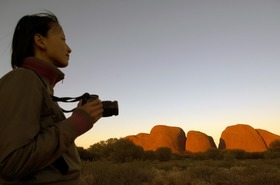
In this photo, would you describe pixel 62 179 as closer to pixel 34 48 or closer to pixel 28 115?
pixel 28 115

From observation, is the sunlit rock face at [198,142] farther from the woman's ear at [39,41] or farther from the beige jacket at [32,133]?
the beige jacket at [32,133]

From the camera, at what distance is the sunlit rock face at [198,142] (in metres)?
66.1

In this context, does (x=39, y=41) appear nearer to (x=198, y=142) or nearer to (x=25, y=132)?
(x=25, y=132)

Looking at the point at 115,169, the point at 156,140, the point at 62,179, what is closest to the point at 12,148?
the point at 62,179

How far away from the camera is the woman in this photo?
3.69 ft

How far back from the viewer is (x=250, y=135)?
6625 centimetres

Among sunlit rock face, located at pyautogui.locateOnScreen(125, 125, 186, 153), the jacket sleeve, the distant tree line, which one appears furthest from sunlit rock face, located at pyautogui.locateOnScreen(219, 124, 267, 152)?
the jacket sleeve

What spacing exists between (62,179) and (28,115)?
1.11 feet

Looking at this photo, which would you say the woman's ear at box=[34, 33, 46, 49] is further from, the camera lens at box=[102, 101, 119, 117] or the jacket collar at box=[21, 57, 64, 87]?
the camera lens at box=[102, 101, 119, 117]

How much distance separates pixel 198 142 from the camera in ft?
221

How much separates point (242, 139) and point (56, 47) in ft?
229

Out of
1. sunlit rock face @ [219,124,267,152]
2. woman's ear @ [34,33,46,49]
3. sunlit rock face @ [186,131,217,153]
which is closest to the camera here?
woman's ear @ [34,33,46,49]

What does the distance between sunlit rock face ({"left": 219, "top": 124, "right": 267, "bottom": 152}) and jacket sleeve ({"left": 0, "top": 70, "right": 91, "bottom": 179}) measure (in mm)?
67137

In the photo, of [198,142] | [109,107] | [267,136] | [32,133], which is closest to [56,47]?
[109,107]
